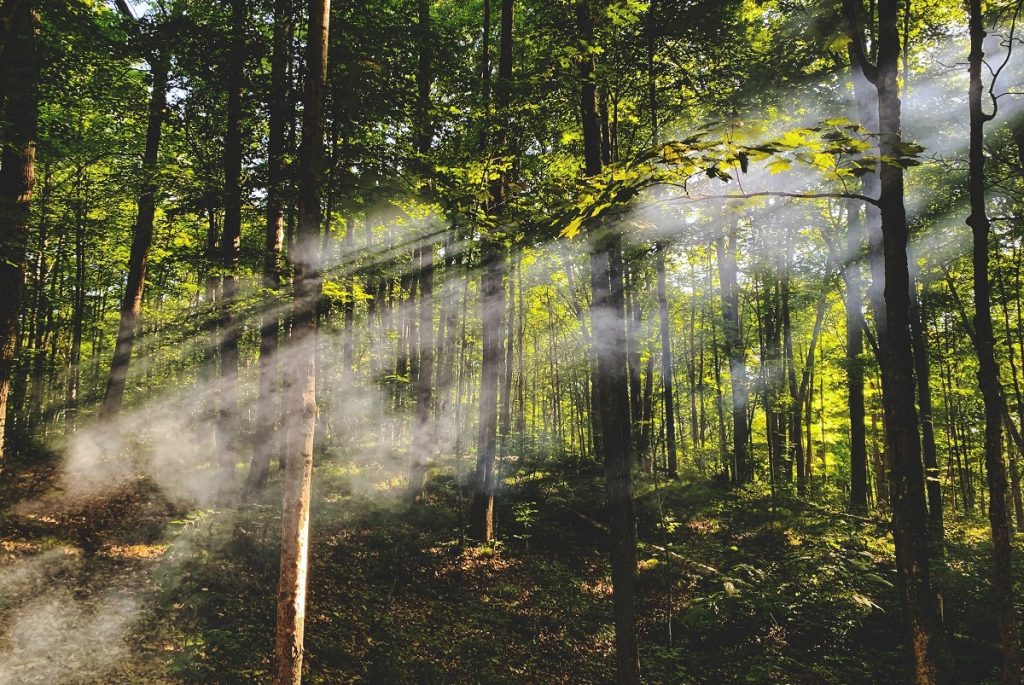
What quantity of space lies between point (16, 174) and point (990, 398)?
48.8 ft

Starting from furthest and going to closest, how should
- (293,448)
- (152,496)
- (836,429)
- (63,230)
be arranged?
(836,429), (63,230), (152,496), (293,448)

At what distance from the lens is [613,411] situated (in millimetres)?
6309

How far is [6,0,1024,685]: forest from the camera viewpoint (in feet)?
15.4

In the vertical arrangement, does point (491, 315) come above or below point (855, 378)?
above

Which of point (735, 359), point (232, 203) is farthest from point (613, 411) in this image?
point (735, 359)

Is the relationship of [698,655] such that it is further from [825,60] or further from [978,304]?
[825,60]

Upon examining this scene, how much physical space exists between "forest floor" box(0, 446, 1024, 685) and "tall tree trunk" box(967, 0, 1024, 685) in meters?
2.88

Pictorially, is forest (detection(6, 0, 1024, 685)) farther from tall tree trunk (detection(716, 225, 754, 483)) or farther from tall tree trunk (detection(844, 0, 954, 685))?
tall tree trunk (detection(716, 225, 754, 483))

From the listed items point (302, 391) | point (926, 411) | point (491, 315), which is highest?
point (491, 315)

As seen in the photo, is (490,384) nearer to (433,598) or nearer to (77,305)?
(433,598)

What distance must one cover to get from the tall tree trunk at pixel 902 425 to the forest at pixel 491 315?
0.08 feet

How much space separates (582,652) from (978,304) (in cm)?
748

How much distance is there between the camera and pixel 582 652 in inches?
322

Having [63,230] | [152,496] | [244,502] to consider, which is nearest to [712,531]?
[244,502]
